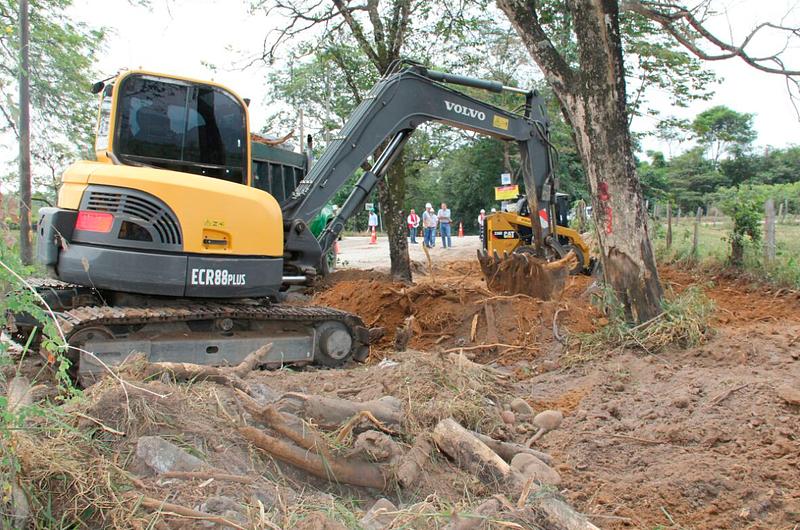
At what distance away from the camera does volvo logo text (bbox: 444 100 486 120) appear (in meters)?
8.20

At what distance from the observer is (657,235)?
14.4 m

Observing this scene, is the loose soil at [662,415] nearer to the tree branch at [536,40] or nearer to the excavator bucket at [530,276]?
the excavator bucket at [530,276]

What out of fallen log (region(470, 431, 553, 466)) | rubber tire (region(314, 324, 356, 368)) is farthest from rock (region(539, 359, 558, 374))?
fallen log (region(470, 431, 553, 466))

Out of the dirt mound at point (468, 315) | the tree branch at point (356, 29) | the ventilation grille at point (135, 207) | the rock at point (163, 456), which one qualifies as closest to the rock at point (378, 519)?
the rock at point (163, 456)

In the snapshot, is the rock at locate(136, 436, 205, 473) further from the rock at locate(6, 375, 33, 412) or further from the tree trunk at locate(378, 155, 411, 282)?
the tree trunk at locate(378, 155, 411, 282)

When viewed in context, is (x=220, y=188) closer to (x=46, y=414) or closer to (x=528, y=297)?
(x=46, y=414)

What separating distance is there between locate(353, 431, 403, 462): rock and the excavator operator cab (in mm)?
3444

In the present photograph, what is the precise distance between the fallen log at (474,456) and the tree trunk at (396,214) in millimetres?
8562

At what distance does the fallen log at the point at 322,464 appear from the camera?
3.30m

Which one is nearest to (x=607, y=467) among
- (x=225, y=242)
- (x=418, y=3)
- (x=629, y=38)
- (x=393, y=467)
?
(x=393, y=467)

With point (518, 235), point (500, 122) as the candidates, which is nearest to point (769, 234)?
point (518, 235)

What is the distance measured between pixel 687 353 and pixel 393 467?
3.53m

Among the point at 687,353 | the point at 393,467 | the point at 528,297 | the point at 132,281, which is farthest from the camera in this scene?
the point at 528,297

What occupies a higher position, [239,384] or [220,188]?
[220,188]
